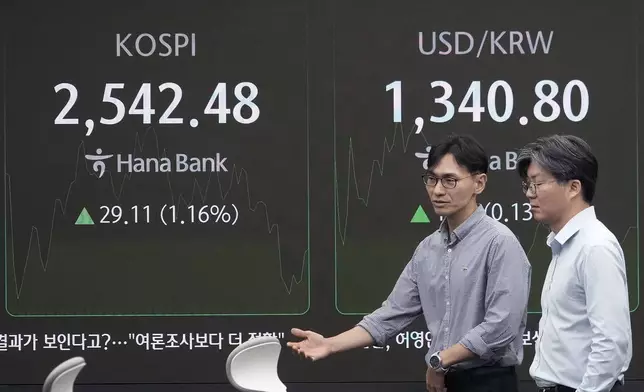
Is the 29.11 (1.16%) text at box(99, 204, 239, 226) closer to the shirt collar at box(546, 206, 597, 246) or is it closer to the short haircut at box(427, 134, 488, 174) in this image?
the short haircut at box(427, 134, 488, 174)

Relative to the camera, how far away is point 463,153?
3.36 m

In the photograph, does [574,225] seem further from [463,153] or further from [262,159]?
[262,159]

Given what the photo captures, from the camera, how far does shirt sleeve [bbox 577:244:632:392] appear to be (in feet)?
8.81

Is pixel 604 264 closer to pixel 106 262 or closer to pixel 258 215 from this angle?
pixel 258 215

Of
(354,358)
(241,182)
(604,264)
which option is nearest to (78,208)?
(241,182)

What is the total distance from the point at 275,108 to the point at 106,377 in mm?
1556

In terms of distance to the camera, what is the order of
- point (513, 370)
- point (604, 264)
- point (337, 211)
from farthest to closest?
point (337, 211) → point (513, 370) → point (604, 264)

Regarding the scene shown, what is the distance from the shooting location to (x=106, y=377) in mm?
4988

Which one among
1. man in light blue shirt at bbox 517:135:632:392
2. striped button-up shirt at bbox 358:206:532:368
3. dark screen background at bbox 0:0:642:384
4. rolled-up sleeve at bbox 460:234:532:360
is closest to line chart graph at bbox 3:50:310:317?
dark screen background at bbox 0:0:642:384

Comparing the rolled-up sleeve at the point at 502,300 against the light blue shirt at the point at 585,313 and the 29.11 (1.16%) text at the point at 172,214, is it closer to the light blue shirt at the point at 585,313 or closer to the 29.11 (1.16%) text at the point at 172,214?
the light blue shirt at the point at 585,313

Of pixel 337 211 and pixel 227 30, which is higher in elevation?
pixel 227 30

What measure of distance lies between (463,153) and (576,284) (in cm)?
69

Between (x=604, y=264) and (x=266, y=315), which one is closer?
(x=604, y=264)

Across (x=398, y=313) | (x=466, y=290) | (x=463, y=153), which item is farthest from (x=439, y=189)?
(x=398, y=313)
